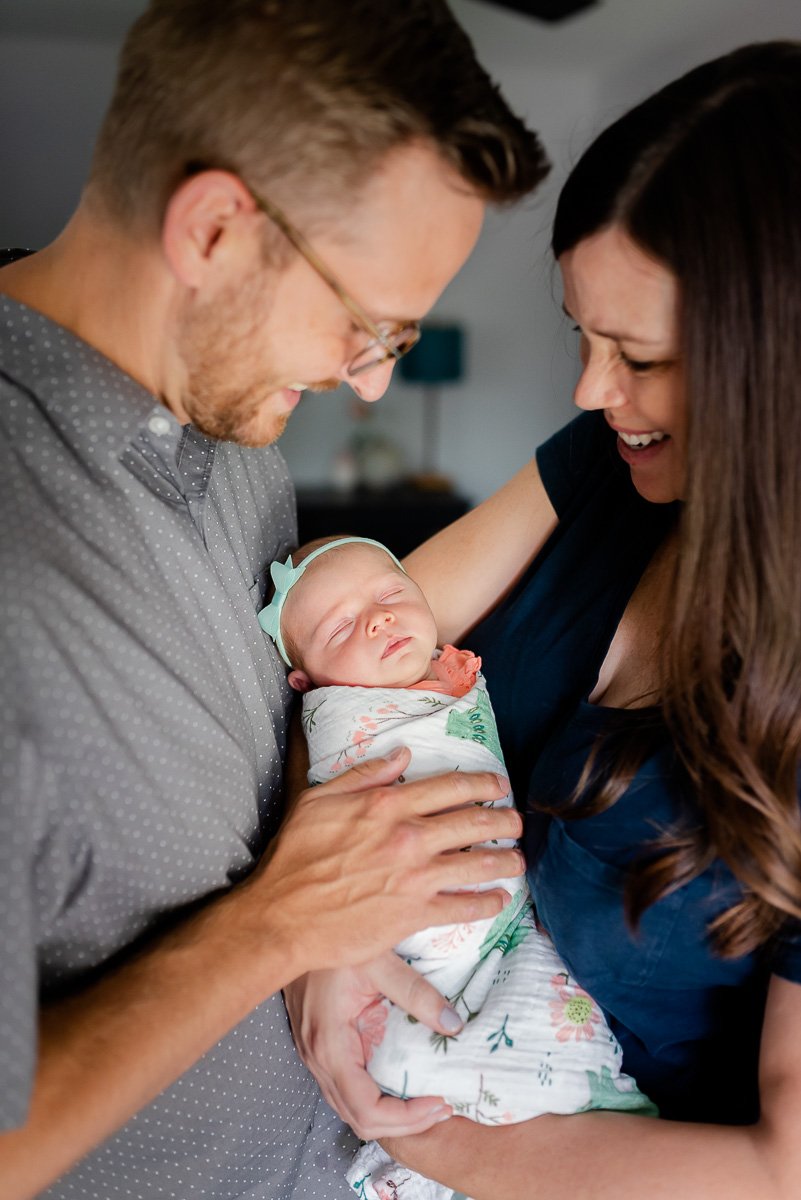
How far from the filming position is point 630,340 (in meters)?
1.28

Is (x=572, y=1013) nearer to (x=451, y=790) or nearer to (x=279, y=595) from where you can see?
(x=451, y=790)

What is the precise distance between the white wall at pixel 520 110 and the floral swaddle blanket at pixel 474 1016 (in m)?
4.61

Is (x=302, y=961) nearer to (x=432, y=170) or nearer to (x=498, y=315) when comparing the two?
(x=432, y=170)

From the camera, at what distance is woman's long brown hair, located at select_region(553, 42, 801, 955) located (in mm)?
1148

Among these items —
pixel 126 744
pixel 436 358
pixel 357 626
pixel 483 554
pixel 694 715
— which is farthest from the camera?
pixel 436 358

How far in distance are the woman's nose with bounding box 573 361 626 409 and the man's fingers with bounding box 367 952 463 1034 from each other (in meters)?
0.82

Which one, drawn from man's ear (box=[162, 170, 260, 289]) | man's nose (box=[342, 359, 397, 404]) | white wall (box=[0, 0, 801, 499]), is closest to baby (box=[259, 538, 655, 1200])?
man's nose (box=[342, 359, 397, 404])

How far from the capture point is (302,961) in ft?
4.09

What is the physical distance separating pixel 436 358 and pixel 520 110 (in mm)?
1797

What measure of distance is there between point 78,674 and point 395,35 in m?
0.84

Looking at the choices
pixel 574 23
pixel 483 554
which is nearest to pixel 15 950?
pixel 483 554

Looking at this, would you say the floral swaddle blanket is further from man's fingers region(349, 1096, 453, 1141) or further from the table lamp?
the table lamp

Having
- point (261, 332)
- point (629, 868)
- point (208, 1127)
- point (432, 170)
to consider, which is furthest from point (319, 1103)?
point (432, 170)

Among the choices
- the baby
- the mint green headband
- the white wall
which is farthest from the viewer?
the white wall
